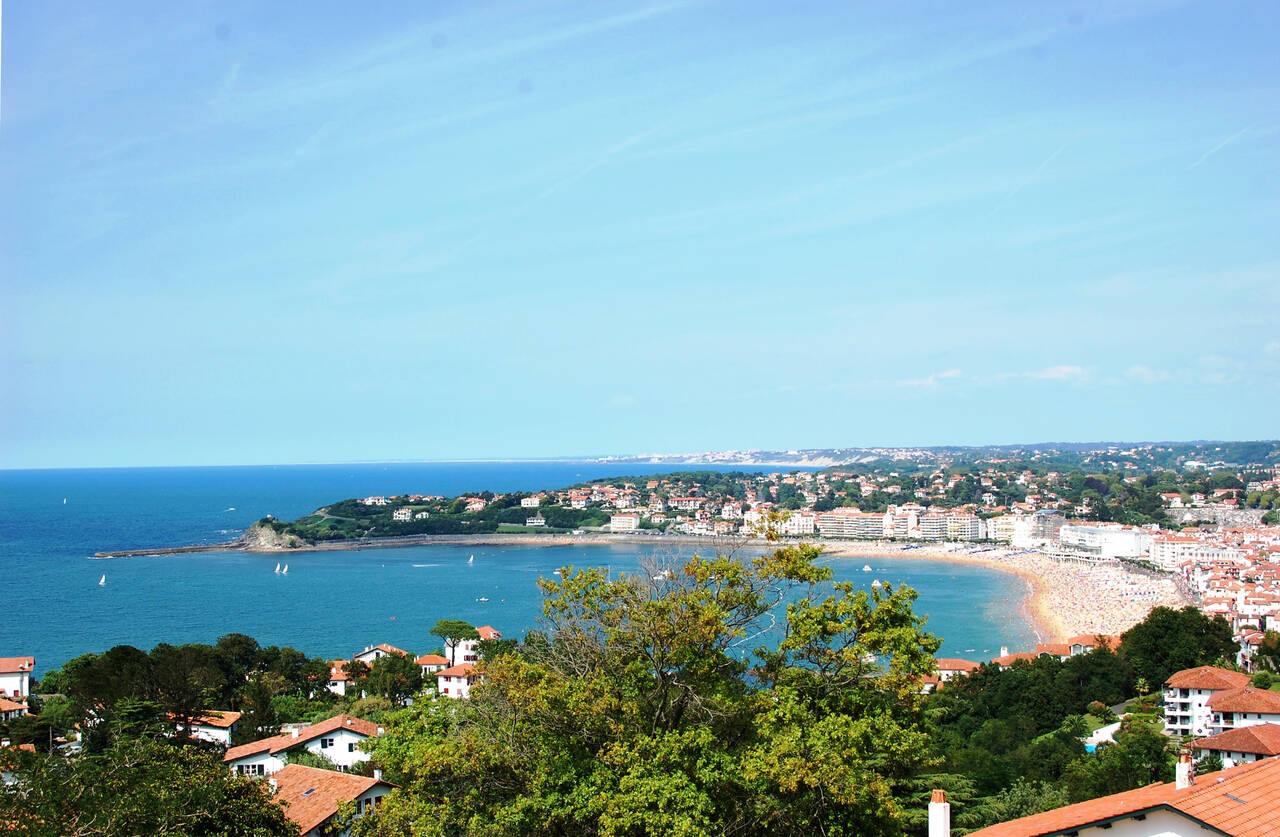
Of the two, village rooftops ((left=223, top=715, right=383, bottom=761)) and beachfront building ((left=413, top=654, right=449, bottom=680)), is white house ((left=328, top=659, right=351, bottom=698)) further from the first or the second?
village rooftops ((left=223, top=715, right=383, bottom=761))

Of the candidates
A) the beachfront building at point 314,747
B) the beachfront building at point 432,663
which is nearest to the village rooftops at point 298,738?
the beachfront building at point 314,747

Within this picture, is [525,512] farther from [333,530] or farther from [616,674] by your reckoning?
[616,674]

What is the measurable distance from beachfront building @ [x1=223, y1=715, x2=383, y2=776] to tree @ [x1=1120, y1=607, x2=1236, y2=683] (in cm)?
1922

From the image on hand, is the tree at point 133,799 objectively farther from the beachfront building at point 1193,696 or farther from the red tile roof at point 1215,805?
the beachfront building at point 1193,696

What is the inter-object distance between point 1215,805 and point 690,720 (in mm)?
3313

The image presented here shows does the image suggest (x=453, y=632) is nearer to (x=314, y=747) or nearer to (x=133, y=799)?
(x=314, y=747)

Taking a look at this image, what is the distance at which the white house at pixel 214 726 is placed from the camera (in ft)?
58.3

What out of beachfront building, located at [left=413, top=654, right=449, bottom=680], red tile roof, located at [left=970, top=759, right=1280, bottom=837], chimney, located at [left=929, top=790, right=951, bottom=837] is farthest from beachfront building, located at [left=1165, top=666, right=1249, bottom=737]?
beachfront building, located at [left=413, top=654, right=449, bottom=680]

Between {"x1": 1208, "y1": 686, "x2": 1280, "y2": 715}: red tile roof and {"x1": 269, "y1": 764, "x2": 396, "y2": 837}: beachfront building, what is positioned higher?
{"x1": 269, "y1": 764, "x2": 396, "y2": 837}: beachfront building

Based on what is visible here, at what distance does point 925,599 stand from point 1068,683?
25233 millimetres

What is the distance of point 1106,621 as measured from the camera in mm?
40125

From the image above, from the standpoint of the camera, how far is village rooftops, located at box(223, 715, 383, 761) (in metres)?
15.3

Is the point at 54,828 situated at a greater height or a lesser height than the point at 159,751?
greater

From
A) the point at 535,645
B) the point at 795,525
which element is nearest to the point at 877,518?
the point at 795,525
